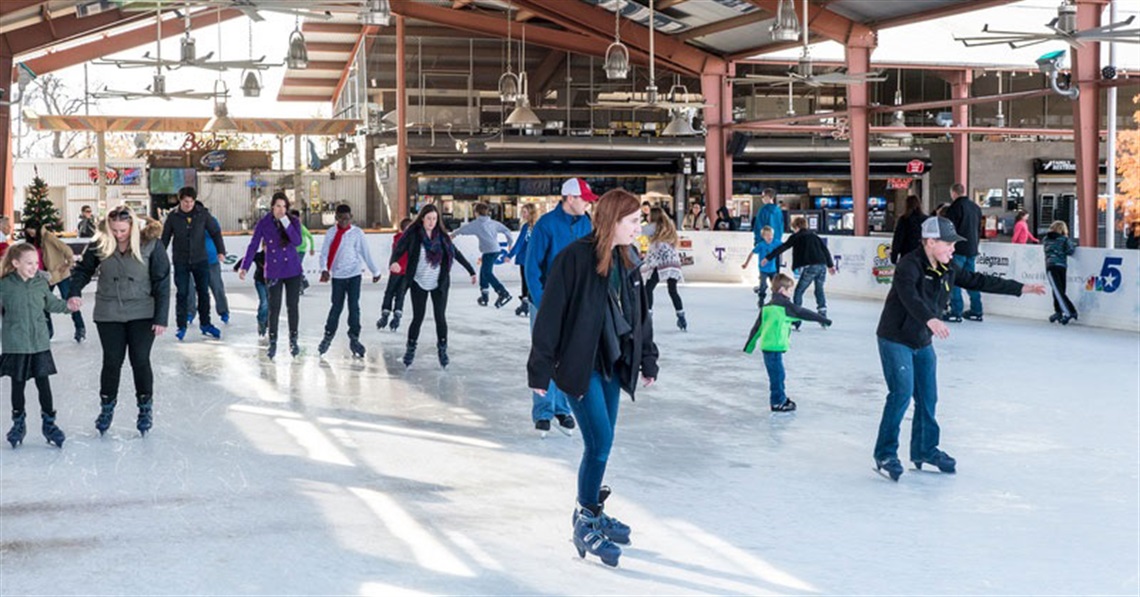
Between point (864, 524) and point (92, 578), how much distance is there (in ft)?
10.6

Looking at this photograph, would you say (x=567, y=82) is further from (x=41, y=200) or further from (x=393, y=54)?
(x=41, y=200)

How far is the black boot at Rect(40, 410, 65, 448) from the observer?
25.8 feet

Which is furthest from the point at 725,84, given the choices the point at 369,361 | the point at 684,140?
the point at 369,361

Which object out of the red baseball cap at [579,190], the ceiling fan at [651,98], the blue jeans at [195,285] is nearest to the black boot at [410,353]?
the blue jeans at [195,285]

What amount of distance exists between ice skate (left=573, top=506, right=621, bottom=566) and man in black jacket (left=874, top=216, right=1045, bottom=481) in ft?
6.97

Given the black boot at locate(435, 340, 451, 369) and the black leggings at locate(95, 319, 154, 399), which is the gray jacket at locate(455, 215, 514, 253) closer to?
the black boot at locate(435, 340, 451, 369)

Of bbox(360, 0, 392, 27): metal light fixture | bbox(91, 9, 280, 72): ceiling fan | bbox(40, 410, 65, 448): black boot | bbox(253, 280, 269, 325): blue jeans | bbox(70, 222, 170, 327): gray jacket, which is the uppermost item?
bbox(91, 9, 280, 72): ceiling fan

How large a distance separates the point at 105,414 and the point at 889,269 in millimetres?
13685

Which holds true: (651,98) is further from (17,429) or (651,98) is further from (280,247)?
(17,429)

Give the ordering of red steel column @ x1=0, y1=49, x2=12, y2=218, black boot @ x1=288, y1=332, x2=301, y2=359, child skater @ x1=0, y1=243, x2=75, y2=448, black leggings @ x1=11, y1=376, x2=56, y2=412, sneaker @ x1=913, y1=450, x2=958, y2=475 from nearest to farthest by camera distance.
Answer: sneaker @ x1=913, y1=450, x2=958, y2=475, child skater @ x1=0, y1=243, x2=75, y2=448, black leggings @ x1=11, y1=376, x2=56, y2=412, black boot @ x1=288, y1=332, x2=301, y2=359, red steel column @ x1=0, y1=49, x2=12, y2=218

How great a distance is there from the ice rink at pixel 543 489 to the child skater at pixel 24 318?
0.49m

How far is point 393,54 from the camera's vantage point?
34.3 m

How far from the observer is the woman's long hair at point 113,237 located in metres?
8.02

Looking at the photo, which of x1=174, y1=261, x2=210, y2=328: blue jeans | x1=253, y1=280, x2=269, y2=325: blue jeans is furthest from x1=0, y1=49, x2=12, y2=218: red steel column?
x1=174, y1=261, x2=210, y2=328: blue jeans
